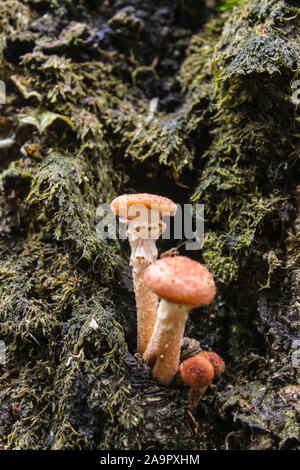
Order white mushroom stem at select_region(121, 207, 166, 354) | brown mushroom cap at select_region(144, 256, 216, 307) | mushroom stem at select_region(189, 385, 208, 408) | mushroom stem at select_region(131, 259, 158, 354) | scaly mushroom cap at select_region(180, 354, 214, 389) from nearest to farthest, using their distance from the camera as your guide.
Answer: brown mushroom cap at select_region(144, 256, 216, 307) → scaly mushroom cap at select_region(180, 354, 214, 389) → mushroom stem at select_region(189, 385, 208, 408) → white mushroom stem at select_region(121, 207, 166, 354) → mushroom stem at select_region(131, 259, 158, 354)

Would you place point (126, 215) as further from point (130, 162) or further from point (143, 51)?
point (143, 51)

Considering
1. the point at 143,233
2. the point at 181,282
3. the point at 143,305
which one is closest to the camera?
the point at 181,282

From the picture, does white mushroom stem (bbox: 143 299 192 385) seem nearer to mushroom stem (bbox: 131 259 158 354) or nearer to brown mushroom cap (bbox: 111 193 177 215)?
mushroom stem (bbox: 131 259 158 354)

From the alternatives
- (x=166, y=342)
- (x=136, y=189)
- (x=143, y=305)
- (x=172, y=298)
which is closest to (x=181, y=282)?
(x=172, y=298)

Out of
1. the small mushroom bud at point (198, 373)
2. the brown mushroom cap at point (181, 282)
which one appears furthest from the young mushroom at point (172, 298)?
the small mushroom bud at point (198, 373)

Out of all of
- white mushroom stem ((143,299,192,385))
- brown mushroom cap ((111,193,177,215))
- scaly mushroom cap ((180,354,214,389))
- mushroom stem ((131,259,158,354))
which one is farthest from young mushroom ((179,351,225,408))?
brown mushroom cap ((111,193,177,215))

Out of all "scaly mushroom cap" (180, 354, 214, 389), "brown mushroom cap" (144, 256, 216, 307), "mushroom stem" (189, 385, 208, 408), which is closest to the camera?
"brown mushroom cap" (144, 256, 216, 307)

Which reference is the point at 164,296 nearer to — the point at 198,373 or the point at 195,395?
the point at 198,373


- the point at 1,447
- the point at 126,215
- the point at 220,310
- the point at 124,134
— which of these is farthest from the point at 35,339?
the point at 124,134
